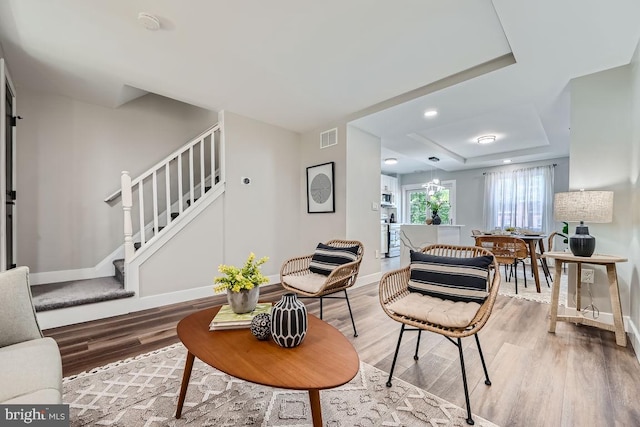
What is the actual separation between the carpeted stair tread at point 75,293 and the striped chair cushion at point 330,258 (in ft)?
6.49

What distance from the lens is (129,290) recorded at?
9.57 ft

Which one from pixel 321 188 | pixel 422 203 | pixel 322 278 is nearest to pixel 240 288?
pixel 322 278

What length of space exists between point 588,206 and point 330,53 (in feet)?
7.99

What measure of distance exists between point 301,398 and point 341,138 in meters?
3.22

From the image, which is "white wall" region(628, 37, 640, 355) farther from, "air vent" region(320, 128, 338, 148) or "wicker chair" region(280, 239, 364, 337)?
"air vent" region(320, 128, 338, 148)

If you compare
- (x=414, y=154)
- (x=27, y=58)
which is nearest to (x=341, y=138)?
(x=414, y=154)

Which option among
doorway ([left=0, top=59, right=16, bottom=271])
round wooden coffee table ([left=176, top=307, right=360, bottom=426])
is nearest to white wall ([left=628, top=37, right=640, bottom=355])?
round wooden coffee table ([left=176, top=307, right=360, bottom=426])

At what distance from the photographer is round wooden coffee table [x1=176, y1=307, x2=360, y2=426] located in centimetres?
101

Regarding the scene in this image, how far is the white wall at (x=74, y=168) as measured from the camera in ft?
10.5

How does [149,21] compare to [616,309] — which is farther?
[616,309]

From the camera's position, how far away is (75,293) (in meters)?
2.81

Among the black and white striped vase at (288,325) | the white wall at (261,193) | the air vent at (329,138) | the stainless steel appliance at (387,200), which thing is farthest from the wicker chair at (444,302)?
the stainless steel appliance at (387,200)

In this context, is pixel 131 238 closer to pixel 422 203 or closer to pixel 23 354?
pixel 23 354

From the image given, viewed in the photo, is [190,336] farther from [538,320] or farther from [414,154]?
[414,154]
